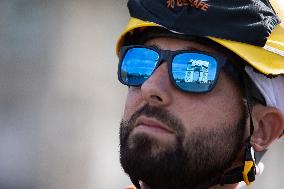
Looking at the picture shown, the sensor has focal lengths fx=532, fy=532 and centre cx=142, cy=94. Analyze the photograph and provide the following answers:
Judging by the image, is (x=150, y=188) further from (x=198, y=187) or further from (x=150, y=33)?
(x=150, y=33)

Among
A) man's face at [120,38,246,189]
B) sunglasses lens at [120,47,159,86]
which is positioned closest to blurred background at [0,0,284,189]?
sunglasses lens at [120,47,159,86]

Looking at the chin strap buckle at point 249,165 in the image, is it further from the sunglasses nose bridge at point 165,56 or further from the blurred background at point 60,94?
the blurred background at point 60,94

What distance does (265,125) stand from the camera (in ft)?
7.82

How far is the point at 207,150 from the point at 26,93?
129 inches

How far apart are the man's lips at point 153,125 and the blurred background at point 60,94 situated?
9.55 ft

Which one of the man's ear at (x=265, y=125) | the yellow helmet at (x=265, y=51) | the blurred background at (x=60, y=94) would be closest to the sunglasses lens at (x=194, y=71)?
the yellow helmet at (x=265, y=51)

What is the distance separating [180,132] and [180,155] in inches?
3.6

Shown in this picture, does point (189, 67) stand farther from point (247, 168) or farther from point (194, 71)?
point (247, 168)

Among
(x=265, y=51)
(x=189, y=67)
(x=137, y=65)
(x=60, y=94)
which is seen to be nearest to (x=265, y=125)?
(x=265, y=51)

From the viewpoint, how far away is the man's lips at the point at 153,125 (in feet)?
6.93

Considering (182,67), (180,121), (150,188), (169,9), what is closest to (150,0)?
(169,9)

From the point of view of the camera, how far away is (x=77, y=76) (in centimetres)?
528

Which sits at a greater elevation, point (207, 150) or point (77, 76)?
point (207, 150)

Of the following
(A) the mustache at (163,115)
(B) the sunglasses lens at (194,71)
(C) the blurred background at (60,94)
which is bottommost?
(C) the blurred background at (60,94)
